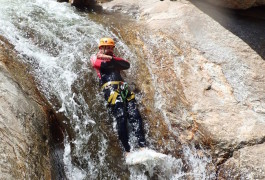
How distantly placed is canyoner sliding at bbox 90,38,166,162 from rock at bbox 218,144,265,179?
4.87 feet

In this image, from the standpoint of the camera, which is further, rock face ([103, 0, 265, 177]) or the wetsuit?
rock face ([103, 0, 265, 177])

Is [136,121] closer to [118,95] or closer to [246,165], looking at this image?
[118,95]

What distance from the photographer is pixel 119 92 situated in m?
6.45

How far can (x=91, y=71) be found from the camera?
283 inches

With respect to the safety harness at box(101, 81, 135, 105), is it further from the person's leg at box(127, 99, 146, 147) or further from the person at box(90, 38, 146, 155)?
the person's leg at box(127, 99, 146, 147)

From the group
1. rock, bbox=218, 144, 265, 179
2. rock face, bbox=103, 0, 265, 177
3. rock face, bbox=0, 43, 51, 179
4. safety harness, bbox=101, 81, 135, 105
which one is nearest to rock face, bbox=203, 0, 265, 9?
rock face, bbox=103, 0, 265, 177

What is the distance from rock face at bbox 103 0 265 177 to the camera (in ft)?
20.0

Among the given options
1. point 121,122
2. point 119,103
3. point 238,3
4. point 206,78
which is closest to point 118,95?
point 119,103

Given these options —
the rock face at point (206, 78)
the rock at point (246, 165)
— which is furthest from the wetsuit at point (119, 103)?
the rock at point (246, 165)

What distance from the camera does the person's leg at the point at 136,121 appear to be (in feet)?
19.6

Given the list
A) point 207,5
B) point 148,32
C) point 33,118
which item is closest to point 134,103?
point 33,118

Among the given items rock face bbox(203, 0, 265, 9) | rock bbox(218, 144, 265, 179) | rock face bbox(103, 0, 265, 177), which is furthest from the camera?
rock face bbox(203, 0, 265, 9)

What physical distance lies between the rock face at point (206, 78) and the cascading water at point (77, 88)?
0.68 metres

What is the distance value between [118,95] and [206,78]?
2.47 metres
